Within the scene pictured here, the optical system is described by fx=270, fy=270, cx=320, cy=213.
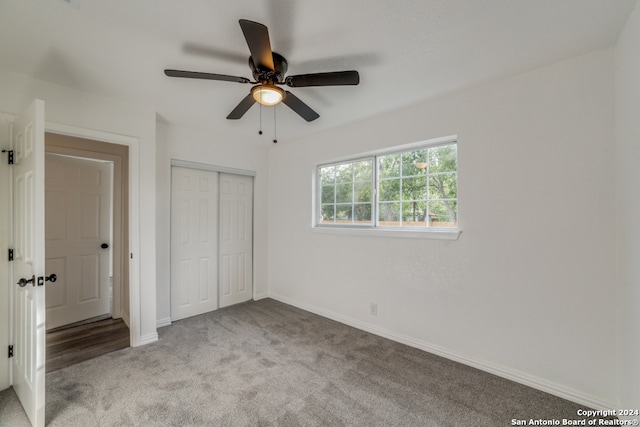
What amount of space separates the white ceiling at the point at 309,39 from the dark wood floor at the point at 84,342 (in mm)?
2413

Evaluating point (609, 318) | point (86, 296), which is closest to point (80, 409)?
point (86, 296)

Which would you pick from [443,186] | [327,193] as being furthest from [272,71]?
[327,193]

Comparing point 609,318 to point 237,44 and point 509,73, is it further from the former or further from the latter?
point 237,44

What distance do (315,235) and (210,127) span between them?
1912 millimetres

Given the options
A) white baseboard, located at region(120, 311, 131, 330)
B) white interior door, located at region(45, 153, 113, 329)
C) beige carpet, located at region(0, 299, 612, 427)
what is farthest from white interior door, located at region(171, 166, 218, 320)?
white interior door, located at region(45, 153, 113, 329)

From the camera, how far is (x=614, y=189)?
178 cm

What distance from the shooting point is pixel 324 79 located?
5.60 ft

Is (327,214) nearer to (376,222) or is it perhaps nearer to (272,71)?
(376,222)

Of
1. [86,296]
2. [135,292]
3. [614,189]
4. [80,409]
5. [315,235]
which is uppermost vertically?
[614,189]

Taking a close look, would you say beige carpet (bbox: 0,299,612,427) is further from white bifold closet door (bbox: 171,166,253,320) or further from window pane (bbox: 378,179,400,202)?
window pane (bbox: 378,179,400,202)

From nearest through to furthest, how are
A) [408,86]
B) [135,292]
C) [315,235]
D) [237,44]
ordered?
[237,44] < [408,86] < [135,292] < [315,235]

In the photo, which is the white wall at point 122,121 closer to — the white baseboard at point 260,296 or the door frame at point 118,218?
the door frame at point 118,218

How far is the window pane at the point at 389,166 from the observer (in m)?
3.00

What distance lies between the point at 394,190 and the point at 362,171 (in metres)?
0.51
